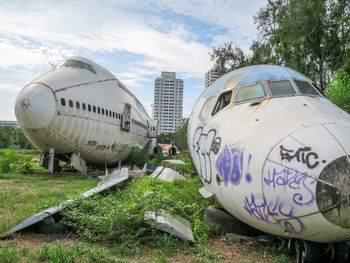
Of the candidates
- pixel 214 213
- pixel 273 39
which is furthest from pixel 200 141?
pixel 273 39

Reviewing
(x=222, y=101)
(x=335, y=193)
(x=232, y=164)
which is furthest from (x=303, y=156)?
(x=222, y=101)

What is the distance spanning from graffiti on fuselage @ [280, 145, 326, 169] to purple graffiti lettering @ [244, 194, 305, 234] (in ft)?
1.50

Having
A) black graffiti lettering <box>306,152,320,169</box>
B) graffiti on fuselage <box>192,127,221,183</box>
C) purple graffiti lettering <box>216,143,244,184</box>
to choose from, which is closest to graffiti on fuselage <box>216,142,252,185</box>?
purple graffiti lettering <box>216,143,244,184</box>

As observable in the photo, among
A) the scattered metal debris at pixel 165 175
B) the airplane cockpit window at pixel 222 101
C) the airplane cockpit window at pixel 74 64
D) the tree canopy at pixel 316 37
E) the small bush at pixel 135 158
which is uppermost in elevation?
the tree canopy at pixel 316 37

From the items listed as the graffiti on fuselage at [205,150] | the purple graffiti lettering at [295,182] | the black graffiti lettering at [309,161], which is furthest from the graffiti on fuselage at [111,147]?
the black graffiti lettering at [309,161]

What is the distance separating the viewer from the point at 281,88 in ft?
15.1

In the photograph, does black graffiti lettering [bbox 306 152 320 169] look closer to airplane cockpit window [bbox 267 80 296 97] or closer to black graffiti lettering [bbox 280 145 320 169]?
black graffiti lettering [bbox 280 145 320 169]

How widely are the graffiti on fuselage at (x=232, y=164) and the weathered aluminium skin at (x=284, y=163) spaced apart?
1cm

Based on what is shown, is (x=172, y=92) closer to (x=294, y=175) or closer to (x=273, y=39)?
(x=273, y=39)

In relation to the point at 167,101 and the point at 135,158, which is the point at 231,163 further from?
the point at 167,101

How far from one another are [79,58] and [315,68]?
17.2m

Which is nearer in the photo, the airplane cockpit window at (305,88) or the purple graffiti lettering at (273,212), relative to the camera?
the purple graffiti lettering at (273,212)

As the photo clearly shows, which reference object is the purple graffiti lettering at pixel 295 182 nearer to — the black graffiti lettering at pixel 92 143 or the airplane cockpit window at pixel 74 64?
the black graffiti lettering at pixel 92 143

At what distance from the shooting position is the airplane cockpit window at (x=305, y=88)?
4602 mm
